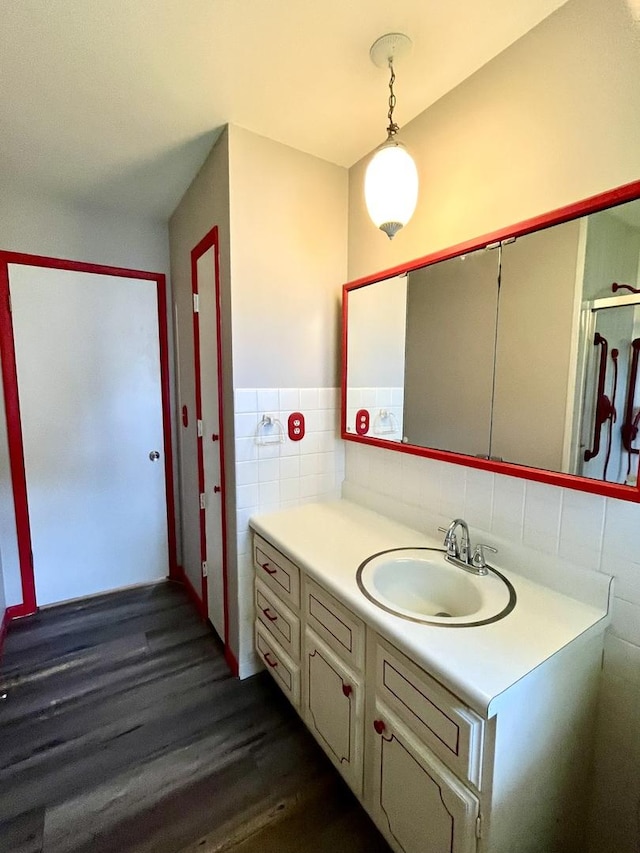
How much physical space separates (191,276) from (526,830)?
2.50 meters

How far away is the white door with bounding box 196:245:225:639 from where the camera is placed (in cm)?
186

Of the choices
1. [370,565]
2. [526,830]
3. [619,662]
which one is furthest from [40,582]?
[619,662]

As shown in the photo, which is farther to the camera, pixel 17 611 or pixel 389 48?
pixel 17 611

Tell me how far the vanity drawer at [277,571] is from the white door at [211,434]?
1.10 ft

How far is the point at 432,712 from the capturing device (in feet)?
2.92

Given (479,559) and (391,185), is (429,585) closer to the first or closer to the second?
(479,559)

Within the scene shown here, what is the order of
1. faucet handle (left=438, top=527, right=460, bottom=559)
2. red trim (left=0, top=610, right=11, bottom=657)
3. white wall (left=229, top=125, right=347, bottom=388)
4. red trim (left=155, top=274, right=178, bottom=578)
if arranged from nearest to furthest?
1. faucet handle (left=438, top=527, right=460, bottom=559)
2. white wall (left=229, top=125, right=347, bottom=388)
3. red trim (left=0, top=610, right=11, bottom=657)
4. red trim (left=155, top=274, right=178, bottom=578)

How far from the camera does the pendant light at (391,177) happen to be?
1.20 m

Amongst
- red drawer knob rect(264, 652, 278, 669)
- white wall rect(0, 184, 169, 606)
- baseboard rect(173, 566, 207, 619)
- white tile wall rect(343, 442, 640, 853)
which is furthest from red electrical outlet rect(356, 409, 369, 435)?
white wall rect(0, 184, 169, 606)

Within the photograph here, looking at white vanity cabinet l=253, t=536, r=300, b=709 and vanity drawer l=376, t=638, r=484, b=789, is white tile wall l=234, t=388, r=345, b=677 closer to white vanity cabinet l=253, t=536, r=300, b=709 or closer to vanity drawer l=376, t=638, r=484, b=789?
white vanity cabinet l=253, t=536, r=300, b=709

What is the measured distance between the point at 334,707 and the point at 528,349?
1311mm

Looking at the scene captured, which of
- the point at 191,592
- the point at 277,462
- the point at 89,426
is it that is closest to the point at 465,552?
the point at 277,462

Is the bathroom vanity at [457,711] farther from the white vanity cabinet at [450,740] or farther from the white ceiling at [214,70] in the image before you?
the white ceiling at [214,70]

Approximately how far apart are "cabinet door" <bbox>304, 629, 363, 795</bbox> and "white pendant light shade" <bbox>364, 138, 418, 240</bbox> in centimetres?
145
